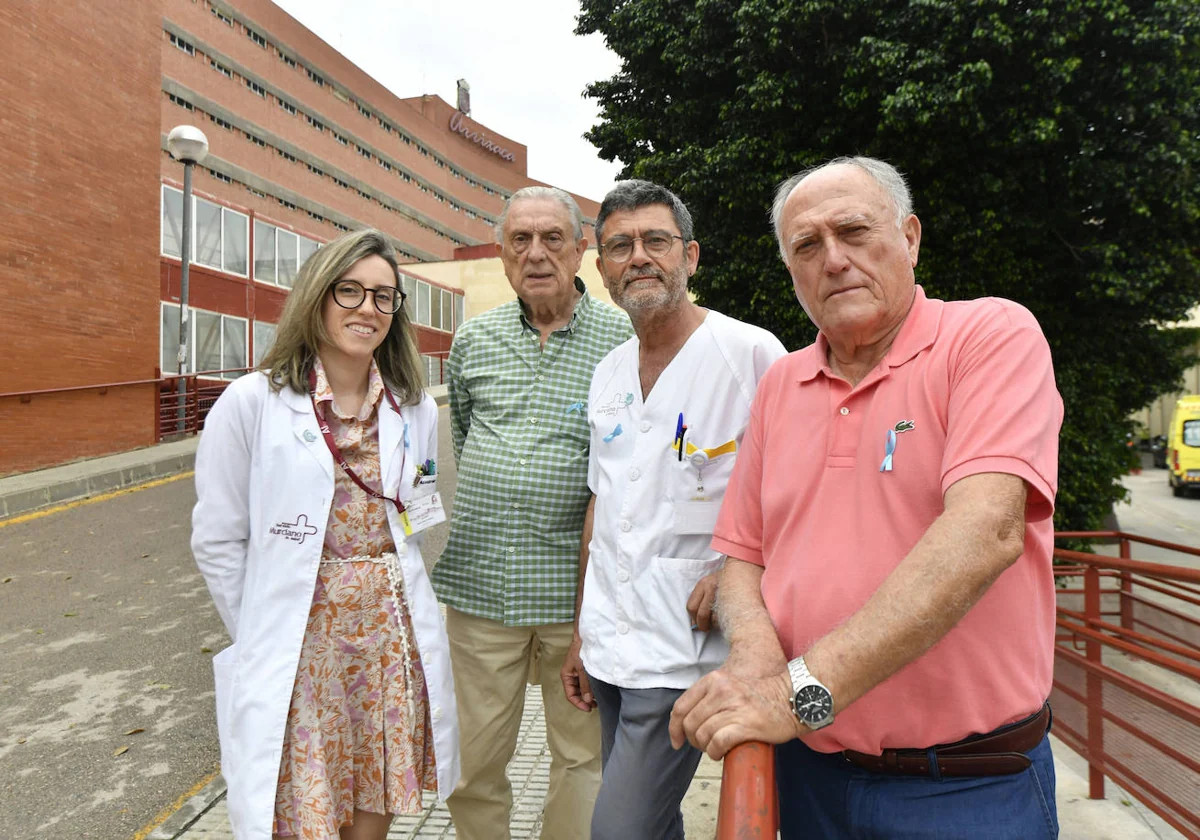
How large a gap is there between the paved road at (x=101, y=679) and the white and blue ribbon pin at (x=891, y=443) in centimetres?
358

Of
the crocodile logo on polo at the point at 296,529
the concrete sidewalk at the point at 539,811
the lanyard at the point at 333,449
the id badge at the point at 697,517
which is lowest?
the concrete sidewalk at the point at 539,811

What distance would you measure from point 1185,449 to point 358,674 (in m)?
30.0

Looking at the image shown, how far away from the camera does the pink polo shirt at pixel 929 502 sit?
1.37m

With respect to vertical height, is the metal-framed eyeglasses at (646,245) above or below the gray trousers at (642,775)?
above

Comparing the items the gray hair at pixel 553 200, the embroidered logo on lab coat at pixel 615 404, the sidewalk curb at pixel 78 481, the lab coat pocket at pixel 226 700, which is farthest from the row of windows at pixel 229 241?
the lab coat pocket at pixel 226 700

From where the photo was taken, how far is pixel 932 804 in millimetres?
1476

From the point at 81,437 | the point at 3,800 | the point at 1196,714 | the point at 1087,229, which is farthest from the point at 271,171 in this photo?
the point at 1196,714

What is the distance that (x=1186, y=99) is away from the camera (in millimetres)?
9281

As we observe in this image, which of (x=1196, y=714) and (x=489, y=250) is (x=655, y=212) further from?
(x=489, y=250)

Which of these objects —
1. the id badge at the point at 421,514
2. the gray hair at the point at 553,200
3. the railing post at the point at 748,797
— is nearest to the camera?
the railing post at the point at 748,797

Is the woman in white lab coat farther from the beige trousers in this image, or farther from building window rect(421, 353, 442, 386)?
building window rect(421, 353, 442, 386)

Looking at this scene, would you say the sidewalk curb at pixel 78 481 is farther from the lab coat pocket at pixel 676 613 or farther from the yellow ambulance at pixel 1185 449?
the yellow ambulance at pixel 1185 449

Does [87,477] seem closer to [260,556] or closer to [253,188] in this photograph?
[260,556]

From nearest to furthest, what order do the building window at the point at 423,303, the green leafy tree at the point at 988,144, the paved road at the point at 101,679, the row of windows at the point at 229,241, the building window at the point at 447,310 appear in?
1. the paved road at the point at 101,679
2. the green leafy tree at the point at 988,144
3. the row of windows at the point at 229,241
4. the building window at the point at 423,303
5. the building window at the point at 447,310
